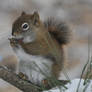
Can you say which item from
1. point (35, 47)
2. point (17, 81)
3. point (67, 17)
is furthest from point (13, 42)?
point (67, 17)

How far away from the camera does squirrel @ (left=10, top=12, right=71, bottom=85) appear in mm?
2037

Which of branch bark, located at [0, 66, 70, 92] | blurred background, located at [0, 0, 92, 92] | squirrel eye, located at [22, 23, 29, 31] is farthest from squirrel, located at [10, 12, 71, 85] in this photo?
blurred background, located at [0, 0, 92, 92]

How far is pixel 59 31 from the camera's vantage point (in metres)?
2.27

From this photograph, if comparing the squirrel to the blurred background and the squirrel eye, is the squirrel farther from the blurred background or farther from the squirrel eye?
→ the blurred background

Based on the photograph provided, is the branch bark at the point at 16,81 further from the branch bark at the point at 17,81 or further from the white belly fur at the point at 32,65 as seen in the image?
the white belly fur at the point at 32,65

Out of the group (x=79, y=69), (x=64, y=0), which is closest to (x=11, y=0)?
(x=64, y=0)

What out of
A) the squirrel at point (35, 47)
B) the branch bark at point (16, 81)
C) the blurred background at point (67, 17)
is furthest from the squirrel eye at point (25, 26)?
the blurred background at point (67, 17)

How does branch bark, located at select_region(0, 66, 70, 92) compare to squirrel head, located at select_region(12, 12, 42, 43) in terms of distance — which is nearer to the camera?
branch bark, located at select_region(0, 66, 70, 92)

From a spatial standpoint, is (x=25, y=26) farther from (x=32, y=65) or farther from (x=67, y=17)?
(x=67, y=17)

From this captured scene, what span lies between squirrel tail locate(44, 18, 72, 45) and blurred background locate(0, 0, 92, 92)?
41.3 inches

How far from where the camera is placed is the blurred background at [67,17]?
3.48 metres

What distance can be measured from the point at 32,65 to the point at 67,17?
2067 millimetres

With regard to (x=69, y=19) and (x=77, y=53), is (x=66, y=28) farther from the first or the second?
(x=69, y=19)

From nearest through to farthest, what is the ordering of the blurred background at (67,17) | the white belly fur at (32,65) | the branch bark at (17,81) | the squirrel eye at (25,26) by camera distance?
the branch bark at (17,81) < the white belly fur at (32,65) < the squirrel eye at (25,26) < the blurred background at (67,17)
